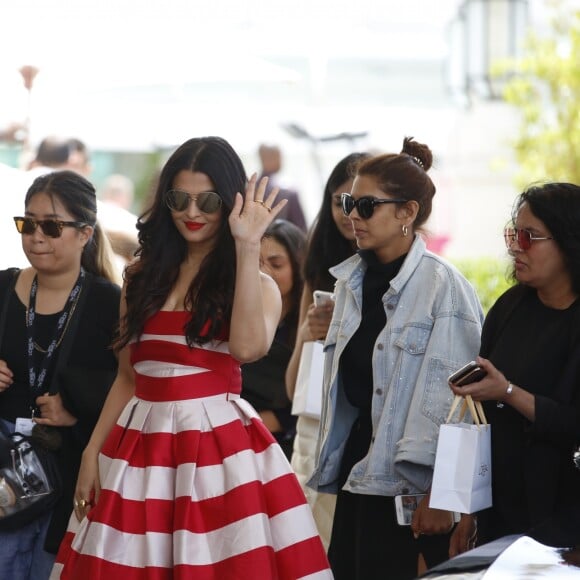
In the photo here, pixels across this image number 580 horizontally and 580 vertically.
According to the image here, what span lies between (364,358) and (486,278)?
22.1 ft

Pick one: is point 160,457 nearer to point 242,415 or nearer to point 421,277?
point 242,415

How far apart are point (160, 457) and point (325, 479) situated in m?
0.88

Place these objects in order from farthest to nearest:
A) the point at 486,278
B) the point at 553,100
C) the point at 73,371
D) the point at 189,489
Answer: the point at 553,100, the point at 486,278, the point at 73,371, the point at 189,489

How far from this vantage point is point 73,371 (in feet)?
15.8

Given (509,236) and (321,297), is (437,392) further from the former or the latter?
(321,297)

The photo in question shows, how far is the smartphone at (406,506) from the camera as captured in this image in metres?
4.47

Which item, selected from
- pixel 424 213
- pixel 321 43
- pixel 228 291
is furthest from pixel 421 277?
pixel 321 43

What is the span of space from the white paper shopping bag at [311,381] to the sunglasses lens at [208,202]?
4.63 feet

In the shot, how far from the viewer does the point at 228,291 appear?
14.0ft

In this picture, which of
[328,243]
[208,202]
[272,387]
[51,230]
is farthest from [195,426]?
[328,243]

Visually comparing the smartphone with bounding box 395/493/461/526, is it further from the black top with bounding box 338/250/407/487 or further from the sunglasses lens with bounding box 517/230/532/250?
the sunglasses lens with bounding box 517/230/532/250

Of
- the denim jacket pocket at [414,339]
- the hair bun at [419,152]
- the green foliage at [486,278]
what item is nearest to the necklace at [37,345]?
the denim jacket pocket at [414,339]

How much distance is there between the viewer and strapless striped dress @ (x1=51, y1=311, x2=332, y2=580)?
4031mm

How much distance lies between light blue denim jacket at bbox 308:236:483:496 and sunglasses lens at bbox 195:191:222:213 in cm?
80
